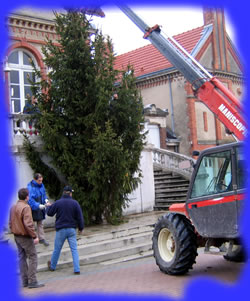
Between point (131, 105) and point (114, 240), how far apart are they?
4.42 meters

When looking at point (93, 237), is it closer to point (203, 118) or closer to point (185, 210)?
point (185, 210)

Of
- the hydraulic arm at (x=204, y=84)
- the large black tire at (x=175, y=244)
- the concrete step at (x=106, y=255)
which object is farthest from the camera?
the hydraulic arm at (x=204, y=84)

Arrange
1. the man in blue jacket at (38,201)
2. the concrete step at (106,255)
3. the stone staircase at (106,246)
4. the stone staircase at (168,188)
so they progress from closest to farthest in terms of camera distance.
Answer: the concrete step at (106,255) → the stone staircase at (106,246) → the man in blue jacket at (38,201) → the stone staircase at (168,188)

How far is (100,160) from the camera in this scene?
1254 centimetres

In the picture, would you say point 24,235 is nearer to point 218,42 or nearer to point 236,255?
point 236,255

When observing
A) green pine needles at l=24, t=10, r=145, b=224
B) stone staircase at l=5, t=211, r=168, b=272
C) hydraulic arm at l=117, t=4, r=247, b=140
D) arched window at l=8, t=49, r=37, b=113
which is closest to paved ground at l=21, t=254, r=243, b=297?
stone staircase at l=5, t=211, r=168, b=272

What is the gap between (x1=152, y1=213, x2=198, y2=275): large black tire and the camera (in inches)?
315

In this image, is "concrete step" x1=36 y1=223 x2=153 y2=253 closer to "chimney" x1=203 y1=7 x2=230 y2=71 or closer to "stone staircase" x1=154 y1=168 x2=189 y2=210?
"stone staircase" x1=154 y1=168 x2=189 y2=210

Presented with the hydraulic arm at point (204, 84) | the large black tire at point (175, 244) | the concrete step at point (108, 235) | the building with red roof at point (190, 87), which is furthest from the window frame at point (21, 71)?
the large black tire at point (175, 244)

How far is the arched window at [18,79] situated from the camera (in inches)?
725

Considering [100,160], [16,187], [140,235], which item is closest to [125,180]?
[100,160]

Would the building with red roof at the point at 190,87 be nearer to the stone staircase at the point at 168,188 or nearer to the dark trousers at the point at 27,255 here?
the stone staircase at the point at 168,188

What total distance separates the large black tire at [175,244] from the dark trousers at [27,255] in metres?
2.41

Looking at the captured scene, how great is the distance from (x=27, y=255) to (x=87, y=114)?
6.56m
